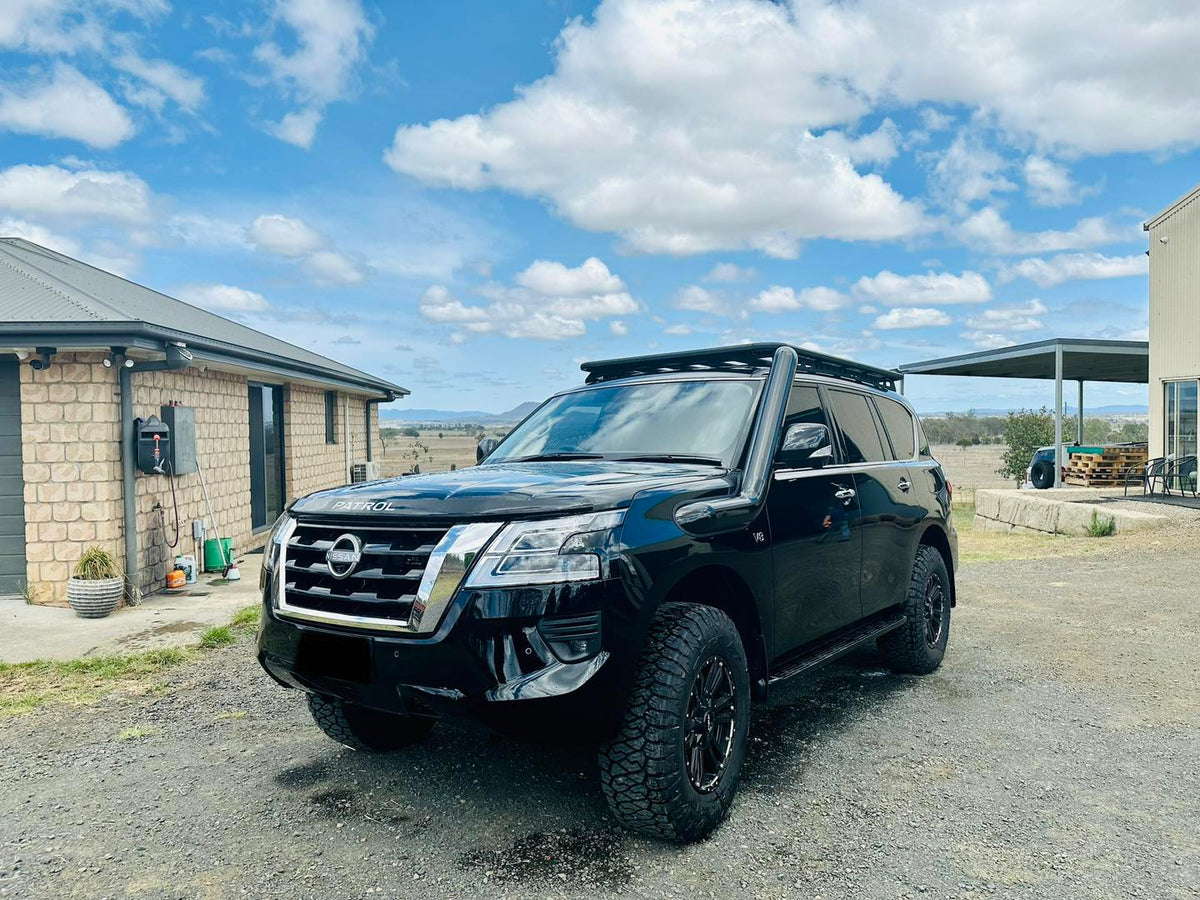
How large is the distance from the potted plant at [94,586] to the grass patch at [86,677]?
164 centimetres

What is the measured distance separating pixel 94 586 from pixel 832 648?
263 inches

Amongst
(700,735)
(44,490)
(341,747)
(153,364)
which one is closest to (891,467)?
(700,735)

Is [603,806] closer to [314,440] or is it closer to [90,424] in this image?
[90,424]

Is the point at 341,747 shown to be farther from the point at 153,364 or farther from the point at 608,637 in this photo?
the point at 153,364

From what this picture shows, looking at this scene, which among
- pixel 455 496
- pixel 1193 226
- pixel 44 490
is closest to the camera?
pixel 455 496

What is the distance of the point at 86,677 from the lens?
5742mm

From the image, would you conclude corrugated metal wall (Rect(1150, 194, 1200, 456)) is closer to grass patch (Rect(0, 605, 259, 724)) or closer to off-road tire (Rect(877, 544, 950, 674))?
off-road tire (Rect(877, 544, 950, 674))

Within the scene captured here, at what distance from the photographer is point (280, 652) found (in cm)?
345

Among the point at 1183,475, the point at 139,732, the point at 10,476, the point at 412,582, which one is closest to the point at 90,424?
the point at 10,476

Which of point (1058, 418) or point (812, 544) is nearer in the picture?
point (812, 544)

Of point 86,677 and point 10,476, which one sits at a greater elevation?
point 10,476

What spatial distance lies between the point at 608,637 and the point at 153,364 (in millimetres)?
7419

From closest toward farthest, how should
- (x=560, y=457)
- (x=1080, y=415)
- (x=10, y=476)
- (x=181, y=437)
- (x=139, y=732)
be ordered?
(x=560, y=457) < (x=139, y=732) < (x=10, y=476) < (x=181, y=437) < (x=1080, y=415)

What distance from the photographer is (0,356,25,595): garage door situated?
834 cm
